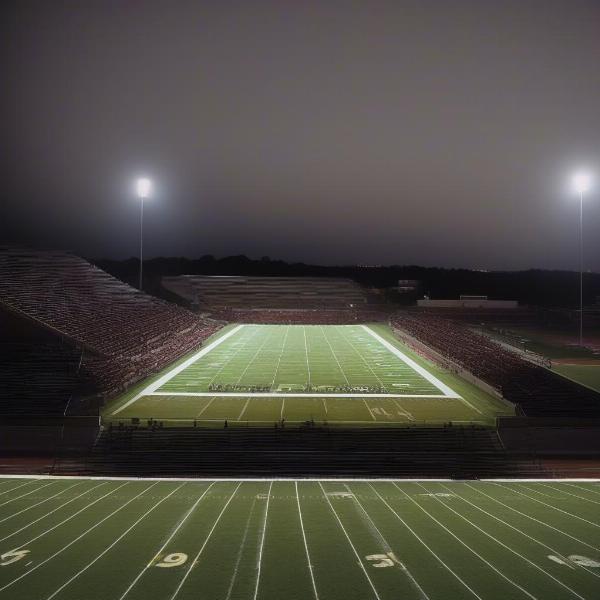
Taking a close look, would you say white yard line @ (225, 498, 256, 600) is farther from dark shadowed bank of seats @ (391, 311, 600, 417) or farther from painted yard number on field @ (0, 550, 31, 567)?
dark shadowed bank of seats @ (391, 311, 600, 417)

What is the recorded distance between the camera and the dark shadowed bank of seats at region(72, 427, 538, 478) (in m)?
14.6

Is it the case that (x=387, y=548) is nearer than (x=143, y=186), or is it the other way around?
(x=387, y=548)

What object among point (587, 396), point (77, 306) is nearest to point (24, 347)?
point (77, 306)

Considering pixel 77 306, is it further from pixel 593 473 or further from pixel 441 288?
pixel 441 288

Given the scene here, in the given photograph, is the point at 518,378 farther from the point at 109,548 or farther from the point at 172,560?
the point at 109,548

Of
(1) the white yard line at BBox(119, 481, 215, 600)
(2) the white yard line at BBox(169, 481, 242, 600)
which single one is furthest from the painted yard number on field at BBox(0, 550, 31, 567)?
(2) the white yard line at BBox(169, 481, 242, 600)

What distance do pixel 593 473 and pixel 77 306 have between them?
2666 centimetres

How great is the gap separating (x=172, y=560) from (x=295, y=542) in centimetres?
195

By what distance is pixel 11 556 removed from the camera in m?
8.31

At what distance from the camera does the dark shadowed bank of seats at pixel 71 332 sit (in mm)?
20688

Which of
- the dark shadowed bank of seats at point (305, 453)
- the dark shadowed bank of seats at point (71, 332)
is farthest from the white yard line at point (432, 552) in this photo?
the dark shadowed bank of seats at point (71, 332)

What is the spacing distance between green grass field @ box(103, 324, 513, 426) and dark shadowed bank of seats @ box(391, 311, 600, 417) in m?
1.08

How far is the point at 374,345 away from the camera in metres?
35.7

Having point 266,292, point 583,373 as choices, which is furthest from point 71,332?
point 266,292
